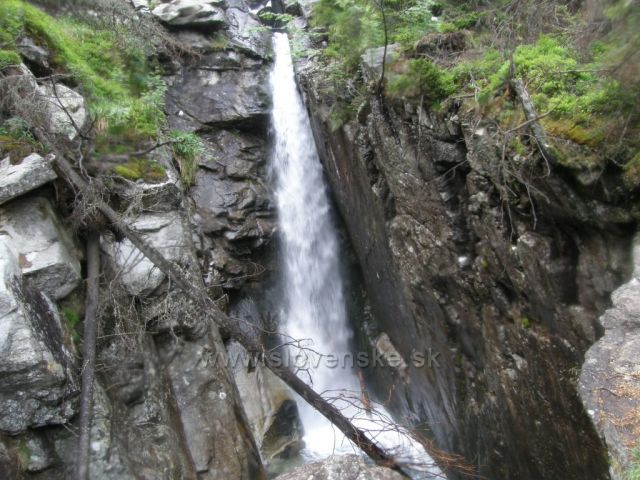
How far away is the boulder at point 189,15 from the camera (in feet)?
39.3

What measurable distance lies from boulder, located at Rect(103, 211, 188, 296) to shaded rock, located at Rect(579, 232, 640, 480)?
17.8ft

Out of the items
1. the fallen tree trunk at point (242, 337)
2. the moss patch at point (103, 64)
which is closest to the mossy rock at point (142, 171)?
the moss patch at point (103, 64)

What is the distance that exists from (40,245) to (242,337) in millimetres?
2931

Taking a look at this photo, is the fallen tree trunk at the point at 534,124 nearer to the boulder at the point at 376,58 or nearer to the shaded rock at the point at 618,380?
the shaded rock at the point at 618,380

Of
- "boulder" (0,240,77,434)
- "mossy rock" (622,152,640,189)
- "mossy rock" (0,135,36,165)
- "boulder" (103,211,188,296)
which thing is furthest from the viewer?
"boulder" (103,211,188,296)

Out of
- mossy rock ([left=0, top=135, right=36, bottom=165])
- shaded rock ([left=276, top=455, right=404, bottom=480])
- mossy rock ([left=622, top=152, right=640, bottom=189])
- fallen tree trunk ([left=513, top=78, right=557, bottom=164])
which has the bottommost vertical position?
shaded rock ([left=276, top=455, right=404, bottom=480])

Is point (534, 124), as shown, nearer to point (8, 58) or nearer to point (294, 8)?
point (8, 58)

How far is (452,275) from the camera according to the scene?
19.7 ft

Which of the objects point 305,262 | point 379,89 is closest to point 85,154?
point 379,89

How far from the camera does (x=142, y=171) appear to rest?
7750 mm

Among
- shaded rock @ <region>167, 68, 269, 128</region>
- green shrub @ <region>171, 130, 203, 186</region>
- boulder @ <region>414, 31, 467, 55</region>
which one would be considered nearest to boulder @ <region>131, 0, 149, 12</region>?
shaded rock @ <region>167, 68, 269, 128</region>

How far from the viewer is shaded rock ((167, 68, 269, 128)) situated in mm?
10883

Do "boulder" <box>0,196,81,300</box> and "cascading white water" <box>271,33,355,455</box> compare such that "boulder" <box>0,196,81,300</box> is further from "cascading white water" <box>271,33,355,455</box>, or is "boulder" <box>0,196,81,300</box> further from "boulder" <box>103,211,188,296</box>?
"cascading white water" <box>271,33,355,455</box>

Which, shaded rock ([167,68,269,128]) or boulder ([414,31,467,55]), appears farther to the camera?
shaded rock ([167,68,269,128])
